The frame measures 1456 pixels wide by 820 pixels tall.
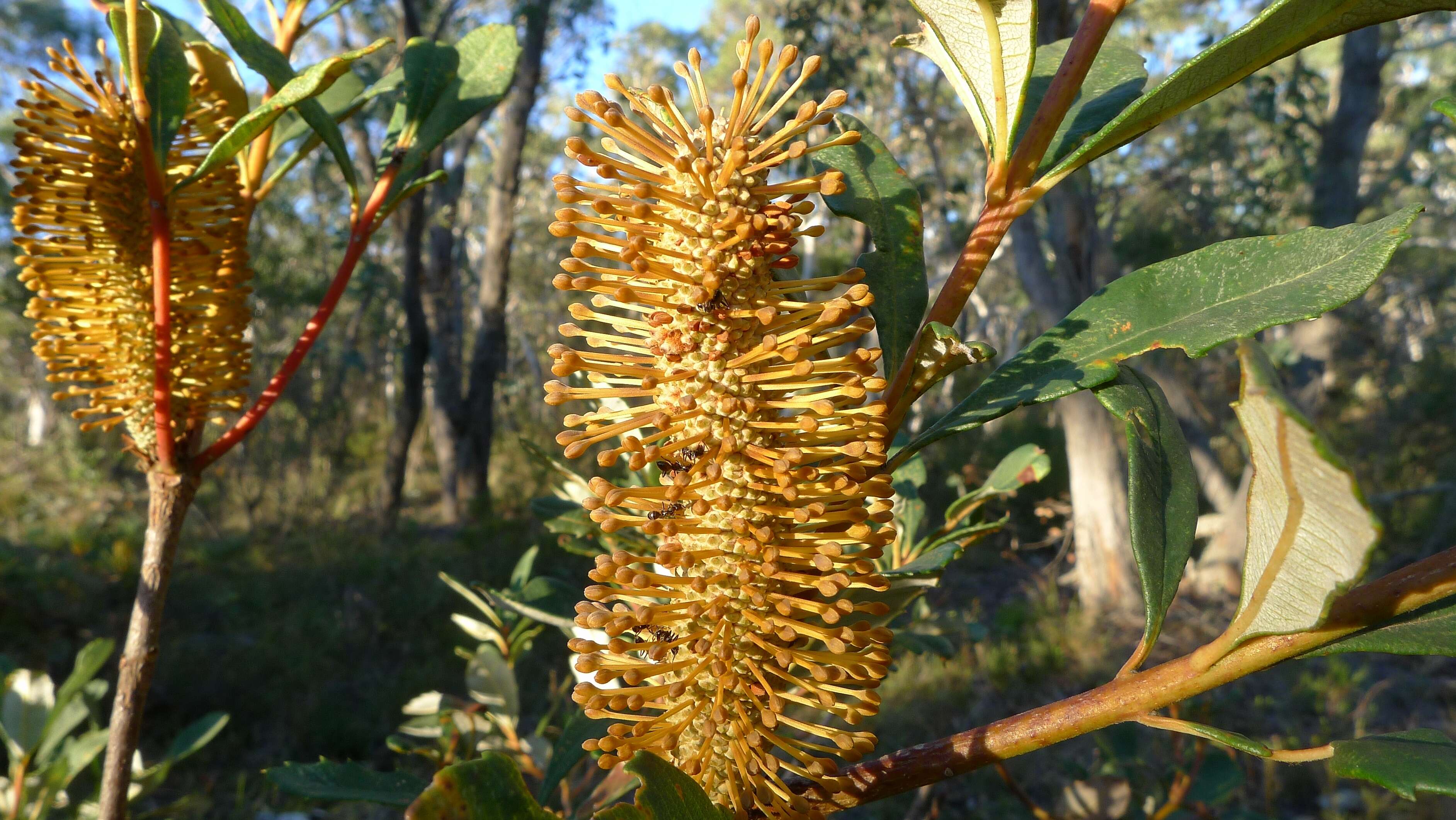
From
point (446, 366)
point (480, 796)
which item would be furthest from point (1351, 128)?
point (446, 366)

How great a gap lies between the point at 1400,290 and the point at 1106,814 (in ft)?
59.8

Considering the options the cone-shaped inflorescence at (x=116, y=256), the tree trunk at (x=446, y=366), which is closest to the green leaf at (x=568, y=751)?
the cone-shaped inflorescence at (x=116, y=256)

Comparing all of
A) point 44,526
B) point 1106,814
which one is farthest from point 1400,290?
point 44,526

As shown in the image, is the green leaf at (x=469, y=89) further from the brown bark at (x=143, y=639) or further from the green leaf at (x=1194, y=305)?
the green leaf at (x=1194, y=305)

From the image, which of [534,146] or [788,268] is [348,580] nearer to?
[788,268]

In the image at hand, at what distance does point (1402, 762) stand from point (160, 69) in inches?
39.2

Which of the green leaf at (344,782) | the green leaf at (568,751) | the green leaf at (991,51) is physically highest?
the green leaf at (991,51)

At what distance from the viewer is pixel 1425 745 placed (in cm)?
49

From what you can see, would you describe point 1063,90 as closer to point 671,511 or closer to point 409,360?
point 671,511

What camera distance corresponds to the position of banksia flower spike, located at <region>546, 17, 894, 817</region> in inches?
20.3

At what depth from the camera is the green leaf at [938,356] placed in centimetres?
50

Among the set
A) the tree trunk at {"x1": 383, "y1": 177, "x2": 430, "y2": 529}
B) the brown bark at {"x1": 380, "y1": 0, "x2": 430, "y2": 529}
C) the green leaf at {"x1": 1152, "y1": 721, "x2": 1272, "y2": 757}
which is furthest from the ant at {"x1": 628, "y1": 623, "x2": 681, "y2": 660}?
the tree trunk at {"x1": 383, "y1": 177, "x2": 430, "y2": 529}

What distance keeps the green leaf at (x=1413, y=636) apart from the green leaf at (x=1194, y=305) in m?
0.20

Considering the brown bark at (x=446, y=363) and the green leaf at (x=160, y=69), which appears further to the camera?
the brown bark at (x=446, y=363)
